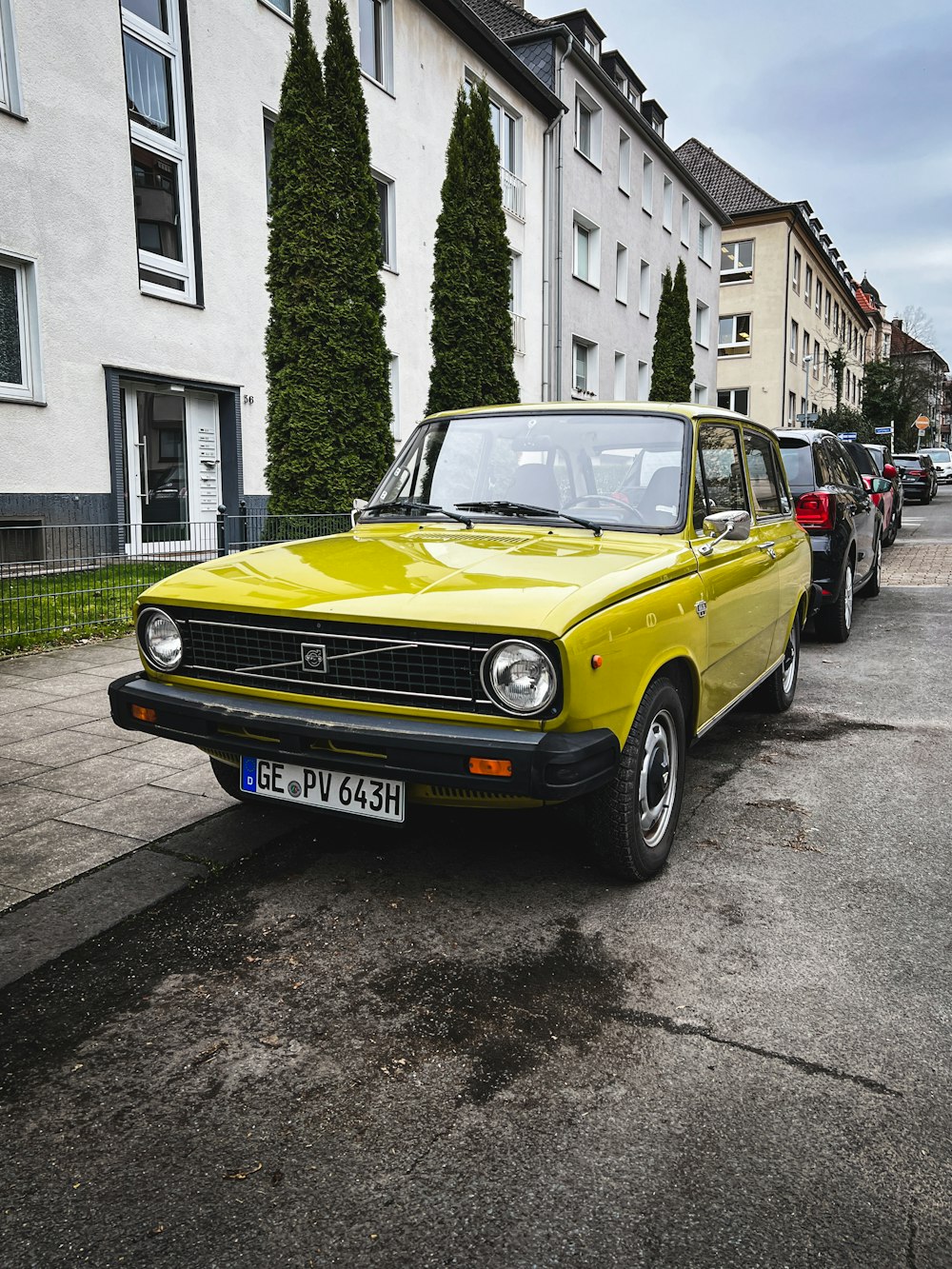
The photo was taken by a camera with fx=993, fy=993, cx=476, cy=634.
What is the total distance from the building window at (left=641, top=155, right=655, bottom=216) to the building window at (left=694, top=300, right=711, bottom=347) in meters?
6.64

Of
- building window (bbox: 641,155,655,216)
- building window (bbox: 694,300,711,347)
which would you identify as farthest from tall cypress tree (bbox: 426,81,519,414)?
building window (bbox: 694,300,711,347)

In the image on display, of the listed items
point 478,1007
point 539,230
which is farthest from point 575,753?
point 539,230

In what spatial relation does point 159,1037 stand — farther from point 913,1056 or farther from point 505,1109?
point 913,1056

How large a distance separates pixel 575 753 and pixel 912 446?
225 ft

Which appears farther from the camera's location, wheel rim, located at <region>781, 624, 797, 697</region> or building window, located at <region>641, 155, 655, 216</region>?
building window, located at <region>641, 155, 655, 216</region>

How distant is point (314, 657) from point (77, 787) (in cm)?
200

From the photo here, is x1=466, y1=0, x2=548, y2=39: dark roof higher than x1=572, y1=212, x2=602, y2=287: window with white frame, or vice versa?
x1=466, y1=0, x2=548, y2=39: dark roof

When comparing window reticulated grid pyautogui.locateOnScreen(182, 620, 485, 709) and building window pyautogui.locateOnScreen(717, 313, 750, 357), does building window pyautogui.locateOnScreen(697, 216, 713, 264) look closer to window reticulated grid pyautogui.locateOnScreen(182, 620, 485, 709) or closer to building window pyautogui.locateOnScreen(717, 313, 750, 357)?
building window pyautogui.locateOnScreen(717, 313, 750, 357)

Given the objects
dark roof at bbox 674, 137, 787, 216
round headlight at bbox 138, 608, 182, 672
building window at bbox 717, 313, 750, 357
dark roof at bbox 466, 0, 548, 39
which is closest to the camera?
round headlight at bbox 138, 608, 182, 672

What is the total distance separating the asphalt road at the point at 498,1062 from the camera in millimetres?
1973

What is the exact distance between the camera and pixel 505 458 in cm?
457

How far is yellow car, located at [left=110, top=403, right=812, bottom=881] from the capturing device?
3.04 meters

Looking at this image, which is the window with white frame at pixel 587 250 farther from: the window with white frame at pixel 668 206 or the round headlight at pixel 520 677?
the round headlight at pixel 520 677

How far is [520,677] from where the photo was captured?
3033 mm
